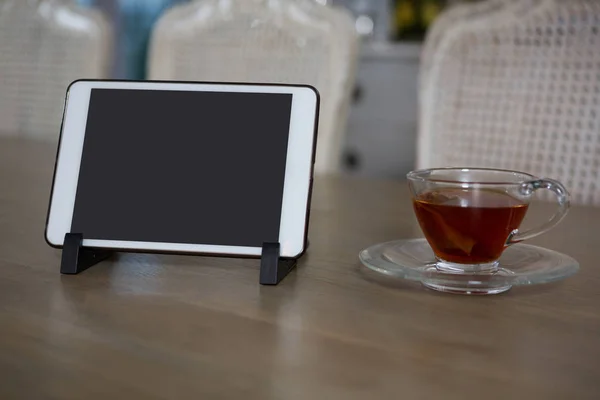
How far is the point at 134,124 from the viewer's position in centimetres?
65

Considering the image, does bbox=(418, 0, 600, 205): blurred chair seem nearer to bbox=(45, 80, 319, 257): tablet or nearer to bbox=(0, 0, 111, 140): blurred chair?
bbox=(45, 80, 319, 257): tablet

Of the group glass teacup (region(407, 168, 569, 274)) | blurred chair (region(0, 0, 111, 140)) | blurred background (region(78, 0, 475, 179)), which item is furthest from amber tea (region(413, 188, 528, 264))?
blurred background (region(78, 0, 475, 179))

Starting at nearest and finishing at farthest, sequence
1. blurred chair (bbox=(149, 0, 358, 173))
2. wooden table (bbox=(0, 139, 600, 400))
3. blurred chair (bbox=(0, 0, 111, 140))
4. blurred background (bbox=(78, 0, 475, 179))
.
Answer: wooden table (bbox=(0, 139, 600, 400)), blurred chair (bbox=(149, 0, 358, 173)), blurred chair (bbox=(0, 0, 111, 140)), blurred background (bbox=(78, 0, 475, 179))

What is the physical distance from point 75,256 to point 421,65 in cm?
93

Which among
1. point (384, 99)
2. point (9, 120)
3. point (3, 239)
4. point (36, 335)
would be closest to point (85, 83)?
point (3, 239)

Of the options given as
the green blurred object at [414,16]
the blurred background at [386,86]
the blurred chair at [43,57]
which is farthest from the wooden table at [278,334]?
the green blurred object at [414,16]

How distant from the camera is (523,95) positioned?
1337mm

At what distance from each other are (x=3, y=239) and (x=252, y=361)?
41 centimetres

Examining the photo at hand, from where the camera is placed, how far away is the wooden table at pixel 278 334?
1.28ft

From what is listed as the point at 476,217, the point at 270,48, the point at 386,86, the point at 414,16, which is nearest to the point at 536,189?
the point at 476,217

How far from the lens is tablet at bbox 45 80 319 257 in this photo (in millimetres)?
603

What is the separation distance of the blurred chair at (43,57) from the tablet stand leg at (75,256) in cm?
138

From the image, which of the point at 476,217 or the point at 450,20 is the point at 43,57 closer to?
the point at 450,20

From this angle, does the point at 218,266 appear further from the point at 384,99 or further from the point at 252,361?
the point at 384,99
